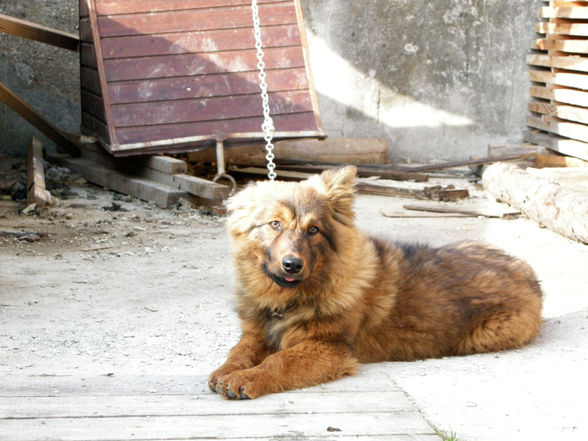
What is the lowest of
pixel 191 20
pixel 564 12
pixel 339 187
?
pixel 339 187

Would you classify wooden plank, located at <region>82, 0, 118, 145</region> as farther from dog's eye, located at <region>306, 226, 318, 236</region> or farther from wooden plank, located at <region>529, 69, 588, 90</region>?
wooden plank, located at <region>529, 69, 588, 90</region>

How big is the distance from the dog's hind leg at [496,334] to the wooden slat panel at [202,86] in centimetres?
648

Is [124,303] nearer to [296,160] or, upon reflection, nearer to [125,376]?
[125,376]

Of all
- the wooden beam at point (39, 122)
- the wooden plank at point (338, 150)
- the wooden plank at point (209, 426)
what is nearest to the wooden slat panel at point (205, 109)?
the wooden beam at point (39, 122)

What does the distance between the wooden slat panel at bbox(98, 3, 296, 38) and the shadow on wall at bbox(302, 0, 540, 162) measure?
252 cm

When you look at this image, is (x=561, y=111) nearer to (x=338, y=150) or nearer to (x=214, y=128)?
(x=338, y=150)

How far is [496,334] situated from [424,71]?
9414 millimetres

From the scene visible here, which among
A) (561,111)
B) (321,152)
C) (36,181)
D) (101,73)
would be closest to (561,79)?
(561,111)

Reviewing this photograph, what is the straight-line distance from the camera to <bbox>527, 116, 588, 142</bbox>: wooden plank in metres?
12.2

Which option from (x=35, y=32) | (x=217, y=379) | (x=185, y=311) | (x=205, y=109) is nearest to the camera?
(x=217, y=379)

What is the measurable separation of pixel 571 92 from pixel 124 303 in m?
8.57

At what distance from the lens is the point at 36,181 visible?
392 inches

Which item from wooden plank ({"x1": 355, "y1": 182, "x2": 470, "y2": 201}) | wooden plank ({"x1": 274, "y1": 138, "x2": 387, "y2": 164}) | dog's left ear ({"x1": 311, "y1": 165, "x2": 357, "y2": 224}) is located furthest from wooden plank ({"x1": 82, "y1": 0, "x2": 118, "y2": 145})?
dog's left ear ({"x1": 311, "y1": 165, "x2": 357, "y2": 224})

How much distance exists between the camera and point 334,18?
13.4 meters
